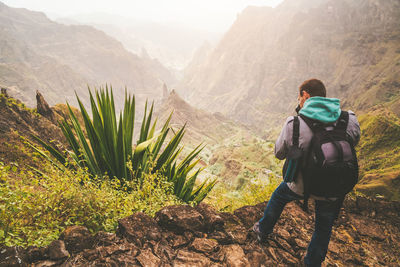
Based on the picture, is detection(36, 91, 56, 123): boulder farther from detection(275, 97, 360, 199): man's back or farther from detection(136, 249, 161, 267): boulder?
detection(275, 97, 360, 199): man's back

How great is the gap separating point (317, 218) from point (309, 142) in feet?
2.21

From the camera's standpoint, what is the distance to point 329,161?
1271mm

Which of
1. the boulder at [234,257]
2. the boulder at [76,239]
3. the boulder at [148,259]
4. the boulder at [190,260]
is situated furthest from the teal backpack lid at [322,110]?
the boulder at [76,239]

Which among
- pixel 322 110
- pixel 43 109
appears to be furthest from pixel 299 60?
pixel 322 110

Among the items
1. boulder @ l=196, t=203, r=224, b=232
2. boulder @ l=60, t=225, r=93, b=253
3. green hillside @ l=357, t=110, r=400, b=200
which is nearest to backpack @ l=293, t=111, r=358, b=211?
boulder @ l=196, t=203, r=224, b=232

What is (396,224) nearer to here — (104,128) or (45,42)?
(104,128)

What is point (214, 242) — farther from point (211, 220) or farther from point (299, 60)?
point (299, 60)

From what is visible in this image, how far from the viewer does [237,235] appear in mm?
1886

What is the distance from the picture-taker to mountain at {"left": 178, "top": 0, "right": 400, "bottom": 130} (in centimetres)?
4845

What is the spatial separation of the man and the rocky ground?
418mm

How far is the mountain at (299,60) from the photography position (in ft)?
159

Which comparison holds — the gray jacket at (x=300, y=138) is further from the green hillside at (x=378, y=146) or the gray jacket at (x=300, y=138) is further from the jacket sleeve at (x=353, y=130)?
the green hillside at (x=378, y=146)

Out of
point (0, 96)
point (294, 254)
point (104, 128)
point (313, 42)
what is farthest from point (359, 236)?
point (313, 42)

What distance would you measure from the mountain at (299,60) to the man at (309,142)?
132ft
